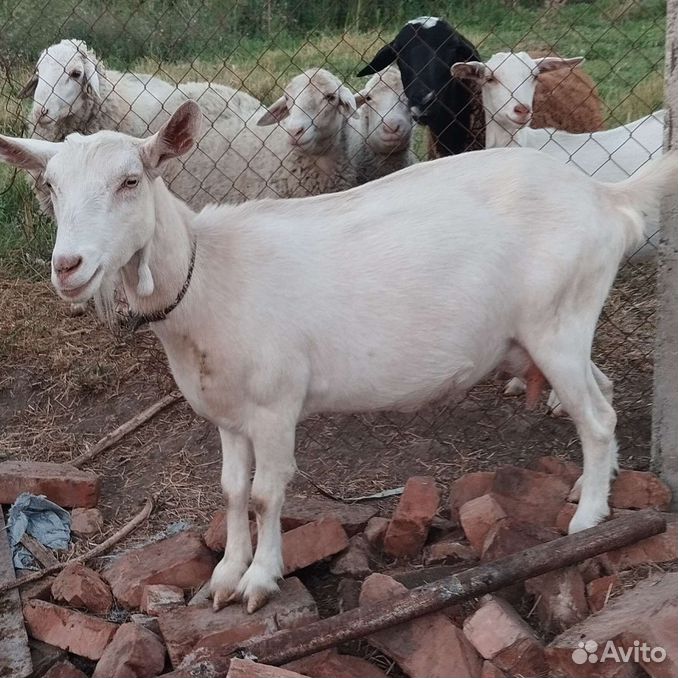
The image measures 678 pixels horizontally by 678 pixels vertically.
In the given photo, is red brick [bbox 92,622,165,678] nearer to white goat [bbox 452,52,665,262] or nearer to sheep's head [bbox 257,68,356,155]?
white goat [bbox 452,52,665,262]

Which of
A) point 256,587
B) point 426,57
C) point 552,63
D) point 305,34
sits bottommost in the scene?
point 305,34

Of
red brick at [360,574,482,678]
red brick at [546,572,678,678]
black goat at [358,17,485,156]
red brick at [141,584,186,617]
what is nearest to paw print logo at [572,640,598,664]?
red brick at [546,572,678,678]

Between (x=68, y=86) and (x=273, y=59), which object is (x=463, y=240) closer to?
(x=68, y=86)

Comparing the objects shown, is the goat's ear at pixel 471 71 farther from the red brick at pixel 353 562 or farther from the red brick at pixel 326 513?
the red brick at pixel 353 562

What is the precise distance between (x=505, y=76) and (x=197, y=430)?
106 inches

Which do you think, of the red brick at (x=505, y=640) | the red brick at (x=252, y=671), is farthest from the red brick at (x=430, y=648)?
the red brick at (x=252, y=671)

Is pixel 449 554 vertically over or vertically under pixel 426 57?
under

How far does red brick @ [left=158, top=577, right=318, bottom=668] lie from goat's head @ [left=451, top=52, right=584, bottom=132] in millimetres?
3320

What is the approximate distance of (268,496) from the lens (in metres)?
3.46

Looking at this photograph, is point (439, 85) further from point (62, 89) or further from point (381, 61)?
point (62, 89)

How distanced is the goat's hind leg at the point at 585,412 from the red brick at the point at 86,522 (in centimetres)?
184

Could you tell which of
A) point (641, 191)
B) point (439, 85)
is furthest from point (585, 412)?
point (439, 85)

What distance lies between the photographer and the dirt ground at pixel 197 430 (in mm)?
4469

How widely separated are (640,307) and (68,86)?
367cm
